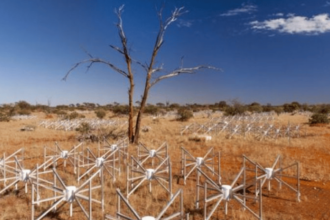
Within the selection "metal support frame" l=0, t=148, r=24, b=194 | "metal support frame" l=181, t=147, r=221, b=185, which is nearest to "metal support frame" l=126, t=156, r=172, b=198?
"metal support frame" l=181, t=147, r=221, b=185

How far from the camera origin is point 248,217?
7398 mm

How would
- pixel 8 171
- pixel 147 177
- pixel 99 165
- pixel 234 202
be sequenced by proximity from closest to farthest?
pixel 234 202
pixel 147 177
pixel 8 171
pixel 99 165

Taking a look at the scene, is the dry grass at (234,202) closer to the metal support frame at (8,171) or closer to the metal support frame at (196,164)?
the metal support frame at (196,164)

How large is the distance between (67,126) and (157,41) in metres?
17.8

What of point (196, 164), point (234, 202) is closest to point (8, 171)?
point (196, 164)

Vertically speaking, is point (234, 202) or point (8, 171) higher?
point (8, 171)

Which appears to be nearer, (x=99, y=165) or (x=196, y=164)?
(x=99, y=165)

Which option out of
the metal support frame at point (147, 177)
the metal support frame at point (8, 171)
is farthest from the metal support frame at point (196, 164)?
the metal support frame at point (8, 171)

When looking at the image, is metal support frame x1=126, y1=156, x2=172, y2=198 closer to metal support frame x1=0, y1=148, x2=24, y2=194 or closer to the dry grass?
the dry grass

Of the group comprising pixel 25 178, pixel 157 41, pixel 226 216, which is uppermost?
pixel 157 41

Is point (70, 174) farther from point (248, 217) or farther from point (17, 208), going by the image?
point (248, 217)

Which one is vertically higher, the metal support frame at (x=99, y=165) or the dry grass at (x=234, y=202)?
the metal support frame at (x=99, y=165)

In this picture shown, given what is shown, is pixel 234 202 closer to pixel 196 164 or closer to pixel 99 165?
pixel 196 164

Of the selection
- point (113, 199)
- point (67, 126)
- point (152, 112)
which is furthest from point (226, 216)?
point (152, 112)
